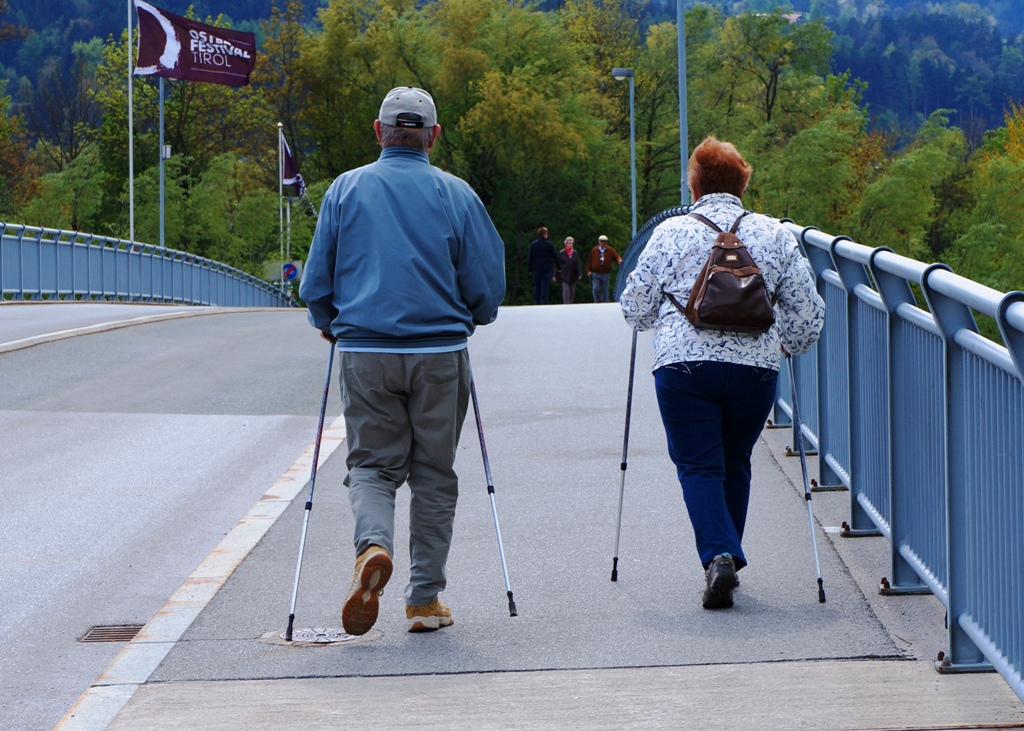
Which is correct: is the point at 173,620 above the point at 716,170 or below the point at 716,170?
below

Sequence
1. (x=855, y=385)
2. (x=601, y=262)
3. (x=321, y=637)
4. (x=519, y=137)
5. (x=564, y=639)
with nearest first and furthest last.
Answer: (x=564, y=639), (x=321, y=637), (x=855, y=385), (x=601, y=262), (x=519, y=137)

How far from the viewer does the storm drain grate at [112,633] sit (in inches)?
225

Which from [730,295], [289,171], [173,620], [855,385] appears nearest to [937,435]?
[730,295]

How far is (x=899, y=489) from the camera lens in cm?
580

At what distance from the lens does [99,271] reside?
33.2 meters

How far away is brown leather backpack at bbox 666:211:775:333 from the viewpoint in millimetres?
5617

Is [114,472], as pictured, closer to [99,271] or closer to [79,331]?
[79,331]

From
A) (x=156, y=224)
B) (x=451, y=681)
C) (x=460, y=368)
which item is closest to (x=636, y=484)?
(x=460, y=368)

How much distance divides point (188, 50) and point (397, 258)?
41238 millimetres

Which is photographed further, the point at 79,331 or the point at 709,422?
the point at 79,331

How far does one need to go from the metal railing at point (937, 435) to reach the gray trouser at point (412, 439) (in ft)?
5.11

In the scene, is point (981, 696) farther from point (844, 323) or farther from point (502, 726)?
point (844, 323)

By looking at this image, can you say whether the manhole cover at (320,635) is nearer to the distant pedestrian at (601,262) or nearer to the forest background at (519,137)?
the distant pedestrian at (601,262)

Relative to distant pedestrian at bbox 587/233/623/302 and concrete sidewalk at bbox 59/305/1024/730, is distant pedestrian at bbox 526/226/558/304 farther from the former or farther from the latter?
concrete sidewalk at bbox 59/305/1024/730
